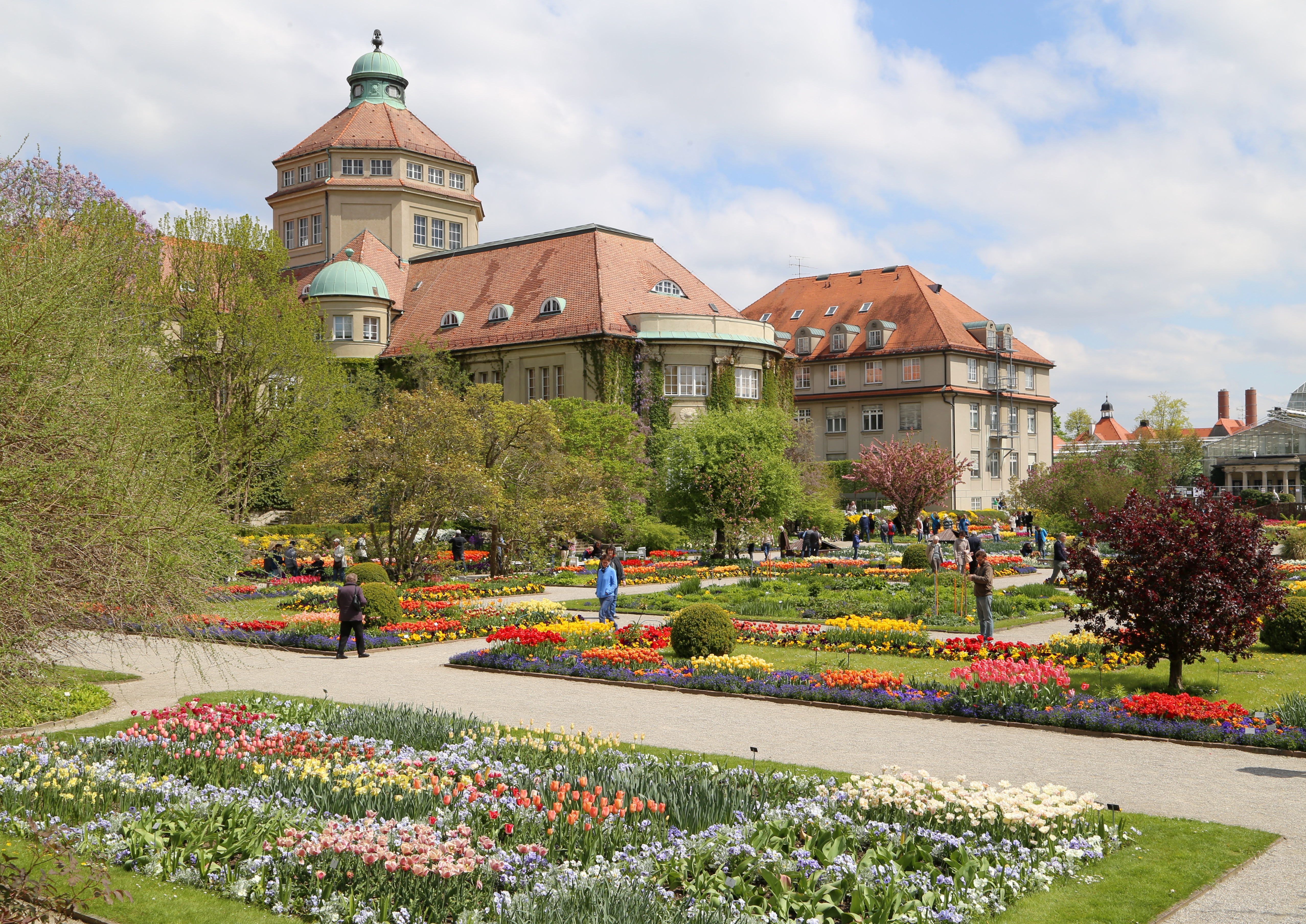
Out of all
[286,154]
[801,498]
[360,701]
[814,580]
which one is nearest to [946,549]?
[801,498]

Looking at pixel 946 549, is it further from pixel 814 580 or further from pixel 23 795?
pixel 23 795

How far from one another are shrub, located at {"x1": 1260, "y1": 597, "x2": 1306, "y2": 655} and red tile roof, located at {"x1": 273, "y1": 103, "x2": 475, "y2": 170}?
5508 cm

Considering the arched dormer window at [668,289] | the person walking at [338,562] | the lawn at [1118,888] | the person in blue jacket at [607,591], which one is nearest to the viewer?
the lawn at [1118,888]

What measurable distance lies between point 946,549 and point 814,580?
12514 millimetres

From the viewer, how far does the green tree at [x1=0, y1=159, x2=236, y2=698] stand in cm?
709

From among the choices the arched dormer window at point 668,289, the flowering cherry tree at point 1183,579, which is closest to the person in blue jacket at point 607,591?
the flowering cherry tree at point 1183,579

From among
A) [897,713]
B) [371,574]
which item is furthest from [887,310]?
[897,713]

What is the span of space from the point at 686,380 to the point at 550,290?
9.04m

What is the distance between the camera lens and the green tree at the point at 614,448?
126 ft

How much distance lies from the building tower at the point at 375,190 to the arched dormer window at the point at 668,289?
17216 millimetres

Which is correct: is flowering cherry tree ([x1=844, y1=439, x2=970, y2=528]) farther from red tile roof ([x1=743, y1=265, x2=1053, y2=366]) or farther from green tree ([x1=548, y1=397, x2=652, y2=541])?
red tile roof ([x1=743, y1=265, x2=1053, y2=366])

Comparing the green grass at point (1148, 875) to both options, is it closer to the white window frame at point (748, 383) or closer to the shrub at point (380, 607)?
the shrub at point (380, 607)

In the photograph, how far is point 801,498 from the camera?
38344mm

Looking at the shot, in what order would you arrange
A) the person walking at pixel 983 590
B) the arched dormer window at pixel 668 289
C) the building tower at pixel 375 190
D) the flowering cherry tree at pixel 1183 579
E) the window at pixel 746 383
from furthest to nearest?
the building tower at pixel 375 190, the arched dormer window at pixel 668 289, the window at pixel 746 383, the person walking at pixel 983 590, the flowering cherry tree at pixel 1183 579
